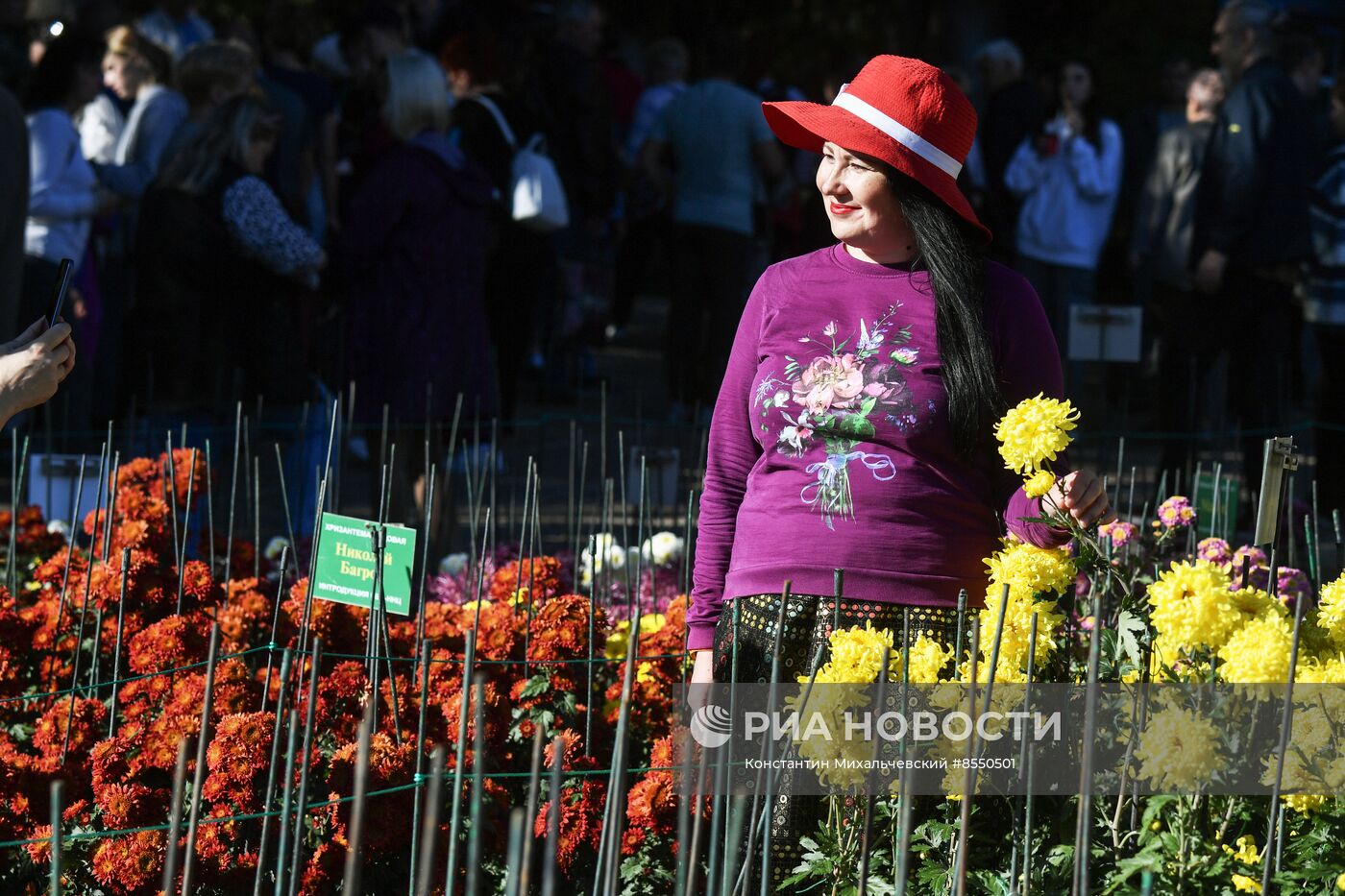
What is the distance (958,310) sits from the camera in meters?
2.50

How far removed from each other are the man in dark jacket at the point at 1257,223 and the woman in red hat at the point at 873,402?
385 cm

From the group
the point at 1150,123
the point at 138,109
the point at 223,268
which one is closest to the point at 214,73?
the point at 223,268

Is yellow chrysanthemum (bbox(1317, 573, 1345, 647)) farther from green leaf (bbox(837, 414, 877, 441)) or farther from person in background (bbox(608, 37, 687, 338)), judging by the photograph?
person in background (bbox(608, 37, 687, 338))

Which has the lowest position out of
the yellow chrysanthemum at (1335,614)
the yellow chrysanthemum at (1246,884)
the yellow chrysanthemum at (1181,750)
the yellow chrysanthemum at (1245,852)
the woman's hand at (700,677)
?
the yellow chrysanthemum at (1246,884)

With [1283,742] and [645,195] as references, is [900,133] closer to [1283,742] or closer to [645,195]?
[1283,742]

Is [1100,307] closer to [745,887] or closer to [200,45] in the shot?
[200,45]

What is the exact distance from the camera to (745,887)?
2203 mm

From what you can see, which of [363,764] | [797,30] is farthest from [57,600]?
[797,30]

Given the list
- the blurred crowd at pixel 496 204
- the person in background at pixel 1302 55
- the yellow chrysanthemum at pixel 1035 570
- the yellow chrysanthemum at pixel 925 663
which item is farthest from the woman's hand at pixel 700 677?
the person in background at pixel 1302 55

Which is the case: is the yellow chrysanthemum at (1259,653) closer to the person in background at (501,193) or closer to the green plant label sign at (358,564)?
the green plant label sign at (358,564)

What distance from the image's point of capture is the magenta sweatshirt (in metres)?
2.49

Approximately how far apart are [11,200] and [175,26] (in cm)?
487

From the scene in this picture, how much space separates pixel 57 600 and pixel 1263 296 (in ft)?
14.5

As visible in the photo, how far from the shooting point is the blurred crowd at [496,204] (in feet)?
17.9
